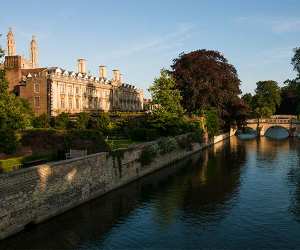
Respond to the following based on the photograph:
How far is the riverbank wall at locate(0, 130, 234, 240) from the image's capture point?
24.0m

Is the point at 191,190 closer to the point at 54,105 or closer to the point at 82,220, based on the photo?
the point at 82,220

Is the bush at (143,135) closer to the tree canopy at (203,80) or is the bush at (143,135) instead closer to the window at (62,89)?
the tree canopy at (203,80)

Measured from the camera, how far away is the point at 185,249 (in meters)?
22.7

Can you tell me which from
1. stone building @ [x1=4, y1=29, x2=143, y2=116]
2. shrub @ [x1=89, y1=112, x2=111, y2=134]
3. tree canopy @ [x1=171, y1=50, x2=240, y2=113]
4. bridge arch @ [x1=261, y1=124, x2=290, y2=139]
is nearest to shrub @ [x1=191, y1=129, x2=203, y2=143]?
tree canopy @ [x1=171, y1=50, x2=240, y2=113]

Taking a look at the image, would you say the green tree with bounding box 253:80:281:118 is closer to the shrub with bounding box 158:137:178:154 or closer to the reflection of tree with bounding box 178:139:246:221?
the reflection of tree with bounding box 178:139:246:221

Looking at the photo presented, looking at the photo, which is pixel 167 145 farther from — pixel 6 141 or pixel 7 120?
pixel 6 141

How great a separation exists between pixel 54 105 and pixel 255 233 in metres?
58.4

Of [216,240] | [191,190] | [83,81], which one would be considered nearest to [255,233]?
[216,240]

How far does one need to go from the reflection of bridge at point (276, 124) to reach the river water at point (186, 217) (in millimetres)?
68009

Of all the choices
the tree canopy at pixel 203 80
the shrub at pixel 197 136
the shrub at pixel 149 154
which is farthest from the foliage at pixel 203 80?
the shrub at pixel 149 154

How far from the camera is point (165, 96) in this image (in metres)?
67.3

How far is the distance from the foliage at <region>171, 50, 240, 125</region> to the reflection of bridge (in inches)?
1307

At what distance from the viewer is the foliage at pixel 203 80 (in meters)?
75.7

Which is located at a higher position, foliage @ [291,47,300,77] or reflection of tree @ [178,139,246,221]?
foliage @ [291,47,300,77]
